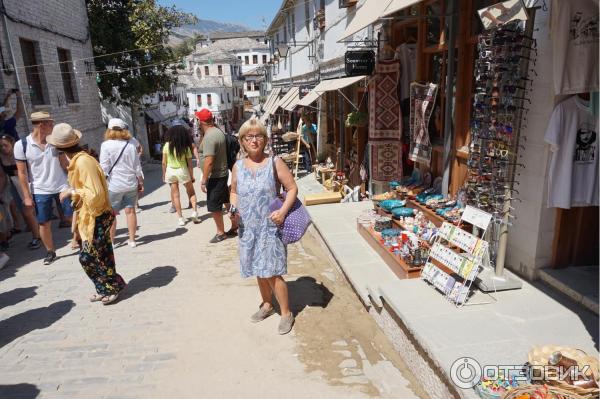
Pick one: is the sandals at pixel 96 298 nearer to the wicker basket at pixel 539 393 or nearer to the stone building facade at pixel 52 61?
the wicker basket at pixel 539 393

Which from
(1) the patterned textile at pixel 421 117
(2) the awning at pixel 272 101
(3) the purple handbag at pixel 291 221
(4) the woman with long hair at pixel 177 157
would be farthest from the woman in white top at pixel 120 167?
(2) the awning at pixel 272 101

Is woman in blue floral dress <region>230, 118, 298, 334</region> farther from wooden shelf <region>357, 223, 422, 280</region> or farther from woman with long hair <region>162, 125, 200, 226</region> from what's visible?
woman with long hair <region>162, 125, 200, 226</region>

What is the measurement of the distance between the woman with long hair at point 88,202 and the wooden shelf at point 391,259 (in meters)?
3.06

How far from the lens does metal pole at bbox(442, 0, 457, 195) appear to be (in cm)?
471

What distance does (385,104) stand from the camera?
21.9ft

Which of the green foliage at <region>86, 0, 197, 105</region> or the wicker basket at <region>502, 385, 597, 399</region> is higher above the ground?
the green foliage at <region>86, 0, 197, 105</region>

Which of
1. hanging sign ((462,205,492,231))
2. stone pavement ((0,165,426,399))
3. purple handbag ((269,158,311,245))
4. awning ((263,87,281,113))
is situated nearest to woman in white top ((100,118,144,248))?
stone pavement ((0,165,426,399))

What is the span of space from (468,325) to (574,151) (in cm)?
159

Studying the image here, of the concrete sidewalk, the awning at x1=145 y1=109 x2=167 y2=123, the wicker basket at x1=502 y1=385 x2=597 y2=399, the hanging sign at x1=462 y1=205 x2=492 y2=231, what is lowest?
the concrete sidewalk

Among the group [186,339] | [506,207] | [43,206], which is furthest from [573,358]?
[43,206]

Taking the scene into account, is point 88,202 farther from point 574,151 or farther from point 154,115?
point 154,115

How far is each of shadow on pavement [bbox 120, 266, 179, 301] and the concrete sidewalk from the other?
2381 millimetres

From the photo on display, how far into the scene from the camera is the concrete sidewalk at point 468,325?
2.77 m

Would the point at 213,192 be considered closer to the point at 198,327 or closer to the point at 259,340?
the point at 198,327
